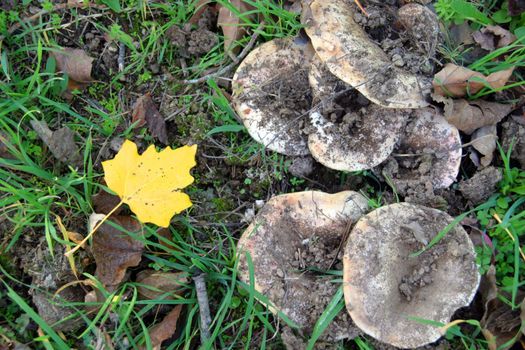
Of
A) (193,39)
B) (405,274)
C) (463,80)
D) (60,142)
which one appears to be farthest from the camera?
(193,39)

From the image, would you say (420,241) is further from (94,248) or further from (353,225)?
(94,248)

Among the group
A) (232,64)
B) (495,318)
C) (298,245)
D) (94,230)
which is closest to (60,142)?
(94,230)

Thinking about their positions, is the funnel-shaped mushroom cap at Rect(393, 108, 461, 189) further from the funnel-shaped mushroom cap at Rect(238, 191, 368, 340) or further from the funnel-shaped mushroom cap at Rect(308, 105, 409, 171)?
the funnel-shaped mushroom cap at Rect(238, 191, 368, 340)

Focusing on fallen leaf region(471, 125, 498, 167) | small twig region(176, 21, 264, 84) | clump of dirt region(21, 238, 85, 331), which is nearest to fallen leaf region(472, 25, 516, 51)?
fallen leaf region(471, 125, 498, 167)

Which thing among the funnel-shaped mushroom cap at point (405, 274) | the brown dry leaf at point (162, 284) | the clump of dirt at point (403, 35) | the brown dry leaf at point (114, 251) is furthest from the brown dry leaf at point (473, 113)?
the brown dry leaf at point (114, 251)

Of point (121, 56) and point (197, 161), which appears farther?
point (121, 56)

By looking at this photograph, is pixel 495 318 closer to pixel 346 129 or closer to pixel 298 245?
pixel 298 245
